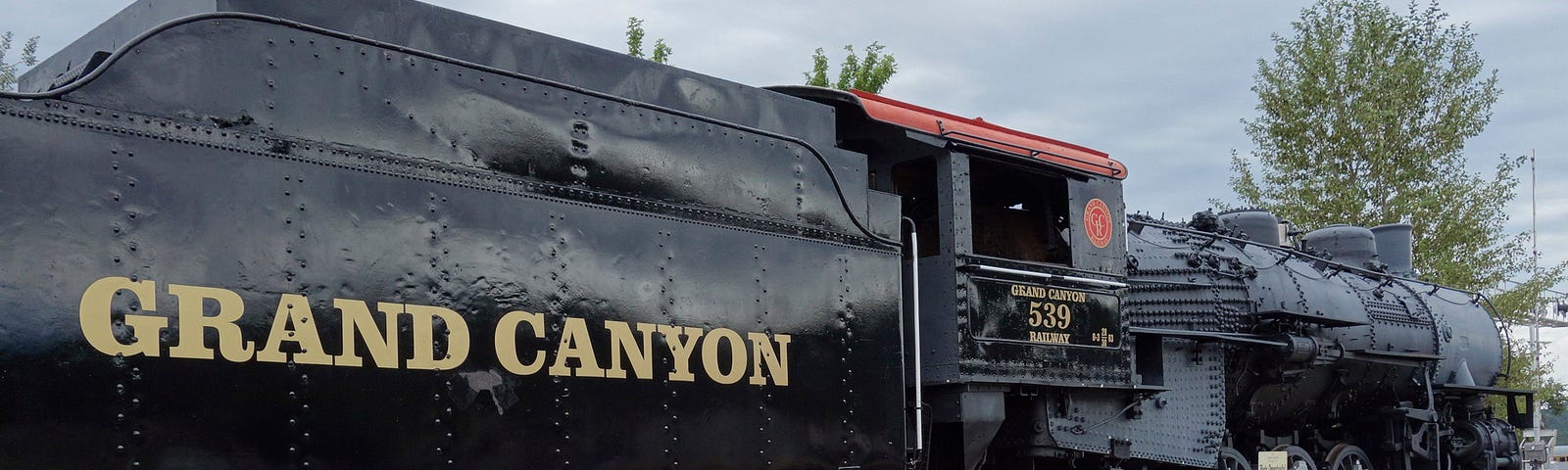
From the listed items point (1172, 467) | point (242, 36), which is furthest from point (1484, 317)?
point (242, 36)

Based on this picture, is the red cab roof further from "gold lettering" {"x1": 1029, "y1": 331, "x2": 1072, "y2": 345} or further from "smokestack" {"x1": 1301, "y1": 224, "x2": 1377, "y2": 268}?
"smokestack" {"x1": 1301, "y1": 224, "x2": 1377, "y2": 268}

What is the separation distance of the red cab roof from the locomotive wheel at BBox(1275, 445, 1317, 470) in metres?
3.74

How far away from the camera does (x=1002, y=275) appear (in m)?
7.12

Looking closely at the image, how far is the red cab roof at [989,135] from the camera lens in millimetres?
6809

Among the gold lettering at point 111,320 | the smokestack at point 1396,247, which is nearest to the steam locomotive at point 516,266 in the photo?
the gold lettering at point 111,320

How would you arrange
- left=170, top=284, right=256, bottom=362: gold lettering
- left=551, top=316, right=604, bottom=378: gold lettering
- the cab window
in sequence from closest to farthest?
1. left=170, top=284, right=256, bottom=362: gold lettering
2. left=551, top=316, right=604, bottom=378: gold lettering
3. the cab window

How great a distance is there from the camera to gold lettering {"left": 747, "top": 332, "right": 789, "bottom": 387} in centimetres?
575

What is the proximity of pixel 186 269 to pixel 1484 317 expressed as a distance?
1368 centimetres

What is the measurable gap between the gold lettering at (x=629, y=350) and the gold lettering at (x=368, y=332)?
95 cm

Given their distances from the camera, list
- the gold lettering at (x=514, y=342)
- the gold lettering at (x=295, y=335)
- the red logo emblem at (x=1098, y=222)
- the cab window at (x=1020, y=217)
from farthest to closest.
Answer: the cab window at (x=1020, y=217) → the red logo emblem at (x=1098, y=222) → the gold lettering at (x=514, y=342) → the gold lettering at (x=295, y=335)

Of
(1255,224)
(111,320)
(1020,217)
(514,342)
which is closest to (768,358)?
(514,342)

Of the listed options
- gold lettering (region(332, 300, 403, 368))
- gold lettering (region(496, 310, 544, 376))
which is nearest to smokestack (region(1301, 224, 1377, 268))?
gold lettering (region(496, 310, 544, 376))

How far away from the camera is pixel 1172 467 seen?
8.83m

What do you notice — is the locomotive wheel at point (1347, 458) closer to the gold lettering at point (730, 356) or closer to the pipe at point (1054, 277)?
the pipe at point (1054, 277)
